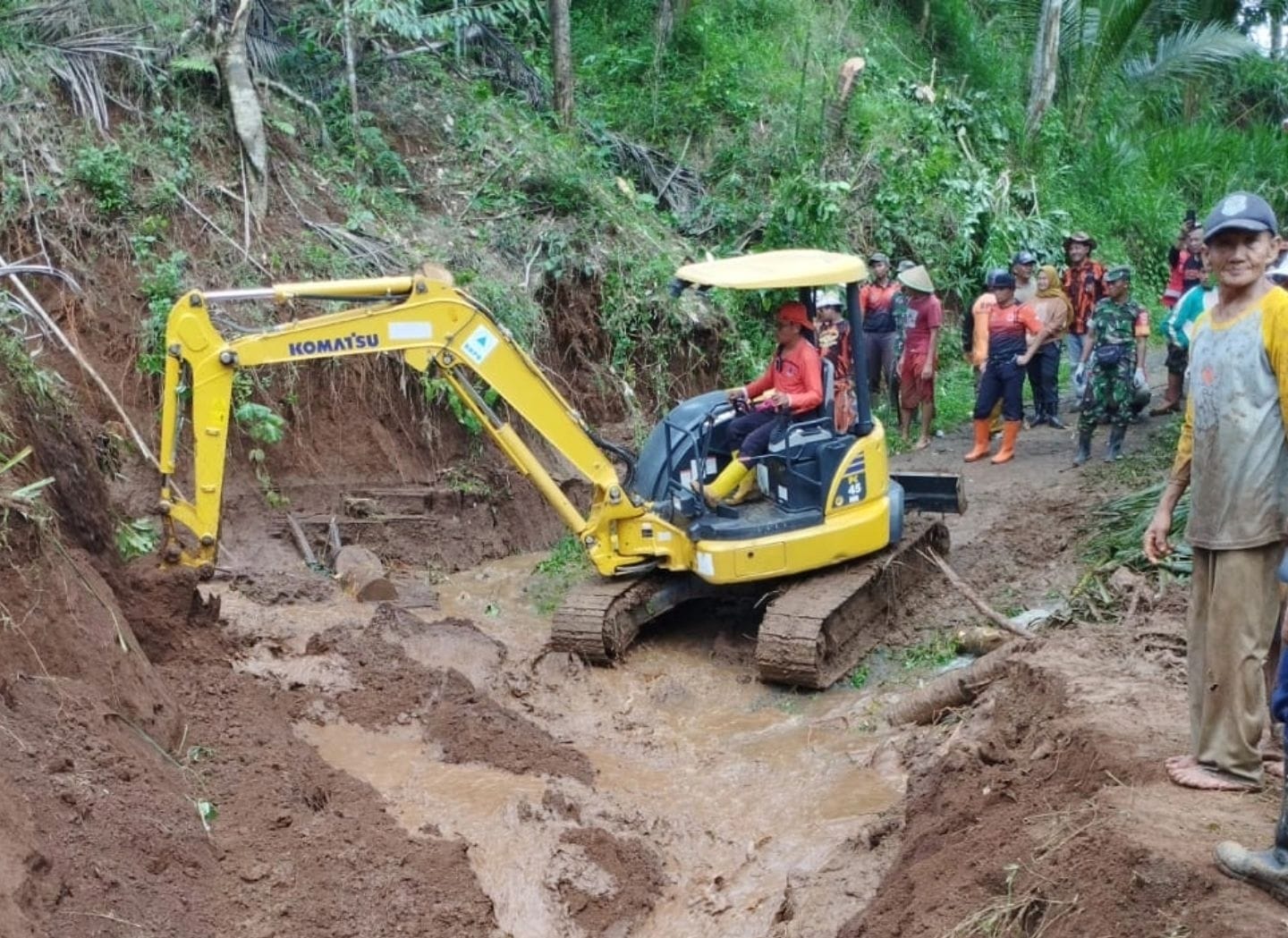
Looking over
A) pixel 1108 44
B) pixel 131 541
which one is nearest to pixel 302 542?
pixel 131 541

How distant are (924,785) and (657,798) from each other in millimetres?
1583

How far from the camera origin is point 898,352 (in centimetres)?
1348

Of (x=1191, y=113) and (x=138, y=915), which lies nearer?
(x=138, y=915)

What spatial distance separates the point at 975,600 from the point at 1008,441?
4.34 metres

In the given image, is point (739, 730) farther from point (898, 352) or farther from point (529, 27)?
point (529, 27)

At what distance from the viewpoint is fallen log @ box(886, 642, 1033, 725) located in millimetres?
6637

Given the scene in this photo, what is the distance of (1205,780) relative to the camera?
13.6 feet

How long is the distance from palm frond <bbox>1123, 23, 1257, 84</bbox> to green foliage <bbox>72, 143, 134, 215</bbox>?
17568 mm

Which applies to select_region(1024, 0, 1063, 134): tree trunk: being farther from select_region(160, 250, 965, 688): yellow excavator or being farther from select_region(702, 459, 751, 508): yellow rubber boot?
select_region(702, 459, 751, 508): yellow rubber boot

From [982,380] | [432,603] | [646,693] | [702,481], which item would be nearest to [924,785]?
[646,693]

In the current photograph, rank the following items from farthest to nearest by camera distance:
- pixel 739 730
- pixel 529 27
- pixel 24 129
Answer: pixel 529 27, pixel 24 129, pixel 739 730

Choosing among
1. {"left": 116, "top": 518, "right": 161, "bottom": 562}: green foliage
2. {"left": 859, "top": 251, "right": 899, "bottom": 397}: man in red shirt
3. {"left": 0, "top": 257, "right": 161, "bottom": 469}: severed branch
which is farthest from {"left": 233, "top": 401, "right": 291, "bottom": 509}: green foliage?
{"left": 859, "top": 251, "right": 899, "bottom": 397}: man in red shirt

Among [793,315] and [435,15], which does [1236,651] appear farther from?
[435,15]

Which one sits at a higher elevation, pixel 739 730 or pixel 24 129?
pixel 24 129
